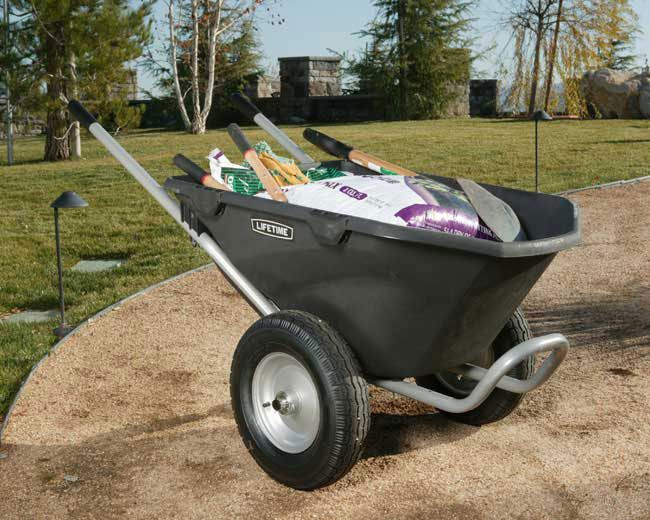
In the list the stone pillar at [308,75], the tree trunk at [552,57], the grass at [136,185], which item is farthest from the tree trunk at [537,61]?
the stone pillar at [308,75]

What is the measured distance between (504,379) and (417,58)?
67.7ft

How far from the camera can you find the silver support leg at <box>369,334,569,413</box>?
237 centimetres

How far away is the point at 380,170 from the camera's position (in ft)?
11.1

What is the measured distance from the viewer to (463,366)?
116 inches

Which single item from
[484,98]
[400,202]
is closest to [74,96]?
[400,202]

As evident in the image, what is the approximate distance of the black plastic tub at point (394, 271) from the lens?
7.42ft

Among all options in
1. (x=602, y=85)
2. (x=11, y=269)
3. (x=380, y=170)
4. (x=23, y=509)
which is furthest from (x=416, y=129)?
(x=23, y=509)

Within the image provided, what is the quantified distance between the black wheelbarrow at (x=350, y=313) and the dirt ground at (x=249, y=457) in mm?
182

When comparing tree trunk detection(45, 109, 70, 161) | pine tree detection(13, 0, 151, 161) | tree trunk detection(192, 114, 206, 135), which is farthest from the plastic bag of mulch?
tree trunk detection(192, 114, 206, 135)

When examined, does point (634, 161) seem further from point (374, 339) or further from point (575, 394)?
point (374, 339)

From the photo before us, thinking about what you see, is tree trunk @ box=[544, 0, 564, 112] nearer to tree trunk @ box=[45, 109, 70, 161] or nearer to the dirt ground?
tree trunk @ box=[45, 109, 70, 161]

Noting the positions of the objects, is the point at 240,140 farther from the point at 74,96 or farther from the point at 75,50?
the point at 74,96

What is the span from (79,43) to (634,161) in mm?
8743

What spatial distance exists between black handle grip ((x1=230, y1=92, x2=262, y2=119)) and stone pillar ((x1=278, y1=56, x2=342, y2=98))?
18.7m
